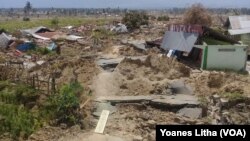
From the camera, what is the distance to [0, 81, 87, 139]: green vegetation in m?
17.9

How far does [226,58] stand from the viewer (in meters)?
27.0

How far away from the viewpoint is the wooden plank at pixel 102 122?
1716 centimetres

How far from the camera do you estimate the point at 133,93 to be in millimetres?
21516

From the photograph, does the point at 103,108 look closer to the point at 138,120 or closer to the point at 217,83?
the point at 138,120

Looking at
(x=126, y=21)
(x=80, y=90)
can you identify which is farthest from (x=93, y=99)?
(x=126, y=21)

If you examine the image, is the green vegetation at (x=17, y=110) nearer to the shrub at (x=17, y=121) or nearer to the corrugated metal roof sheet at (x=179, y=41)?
the shrub at (x=17, y=121)

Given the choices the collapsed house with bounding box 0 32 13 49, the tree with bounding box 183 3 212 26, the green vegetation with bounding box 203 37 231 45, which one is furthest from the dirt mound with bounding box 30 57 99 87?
the tree with bounding box 183 3 212 26

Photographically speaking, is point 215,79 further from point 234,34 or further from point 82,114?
point 234,34

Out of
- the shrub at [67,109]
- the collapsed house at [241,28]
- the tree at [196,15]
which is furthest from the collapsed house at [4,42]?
the shrub at [67,109]

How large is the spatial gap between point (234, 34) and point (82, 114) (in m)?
22.4

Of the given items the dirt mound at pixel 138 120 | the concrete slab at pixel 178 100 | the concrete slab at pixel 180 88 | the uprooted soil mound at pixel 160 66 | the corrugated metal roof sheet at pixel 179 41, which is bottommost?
the dirt mound at pixel 138 120

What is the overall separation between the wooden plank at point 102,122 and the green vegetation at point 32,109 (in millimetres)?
792

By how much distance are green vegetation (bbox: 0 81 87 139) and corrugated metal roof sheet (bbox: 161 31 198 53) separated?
33.6 ft

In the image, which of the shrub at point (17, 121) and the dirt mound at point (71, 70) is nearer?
the shrub at point (17, 121)
